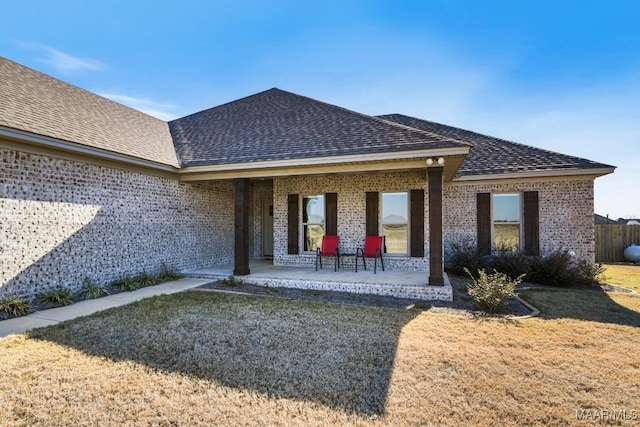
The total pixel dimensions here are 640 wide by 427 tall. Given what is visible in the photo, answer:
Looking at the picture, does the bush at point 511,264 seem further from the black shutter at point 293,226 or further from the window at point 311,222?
the black shutter at point 293,226

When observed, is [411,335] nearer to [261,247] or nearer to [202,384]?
[202,384]

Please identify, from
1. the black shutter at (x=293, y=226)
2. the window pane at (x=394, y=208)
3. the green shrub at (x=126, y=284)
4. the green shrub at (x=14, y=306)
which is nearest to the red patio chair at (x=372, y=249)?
the window pane at (x=394, y=208)

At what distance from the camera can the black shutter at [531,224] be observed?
9438 millimetres

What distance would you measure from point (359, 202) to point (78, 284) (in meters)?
6.97

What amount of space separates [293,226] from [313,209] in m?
0.83

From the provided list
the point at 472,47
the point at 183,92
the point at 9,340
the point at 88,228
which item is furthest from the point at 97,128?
the point at 472,47

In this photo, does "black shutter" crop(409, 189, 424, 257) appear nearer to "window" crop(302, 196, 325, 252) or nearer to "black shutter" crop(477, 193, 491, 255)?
"black shutter" crop(477, 193, 491, 255)

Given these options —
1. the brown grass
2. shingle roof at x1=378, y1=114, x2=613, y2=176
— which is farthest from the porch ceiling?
the brown grass

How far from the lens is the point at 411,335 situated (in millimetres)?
4395

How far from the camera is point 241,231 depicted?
8.31 m

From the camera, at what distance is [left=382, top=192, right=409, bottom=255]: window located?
9.20m

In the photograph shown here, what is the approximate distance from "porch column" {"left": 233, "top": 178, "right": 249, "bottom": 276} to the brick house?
3 centimetres

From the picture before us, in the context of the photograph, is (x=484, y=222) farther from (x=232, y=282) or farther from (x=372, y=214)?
(x=232, y=282)

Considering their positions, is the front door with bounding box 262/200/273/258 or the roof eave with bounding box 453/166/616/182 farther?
the front door with bounding box 262/200/273/258
